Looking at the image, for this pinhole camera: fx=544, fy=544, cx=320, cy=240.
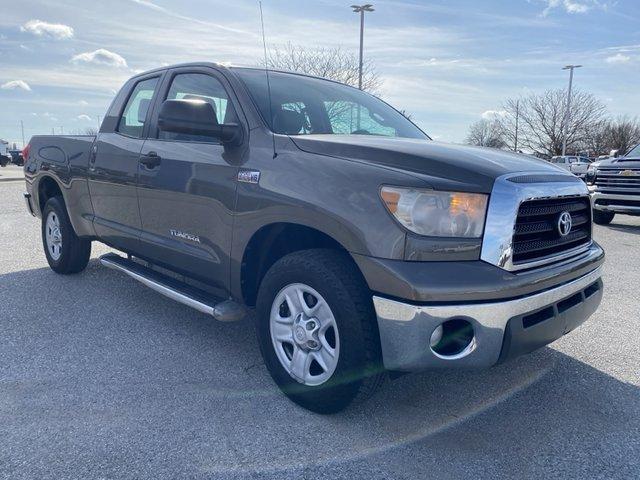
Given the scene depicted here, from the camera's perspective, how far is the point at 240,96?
10.6ft

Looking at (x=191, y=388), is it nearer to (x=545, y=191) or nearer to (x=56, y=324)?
(x=56, y=324)

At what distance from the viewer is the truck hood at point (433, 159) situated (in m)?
2.39

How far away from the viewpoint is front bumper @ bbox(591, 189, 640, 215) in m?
9.47

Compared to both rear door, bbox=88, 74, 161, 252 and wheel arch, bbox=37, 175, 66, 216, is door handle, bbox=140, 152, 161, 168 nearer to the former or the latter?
rear door, bbox=88, 74, 161, 252

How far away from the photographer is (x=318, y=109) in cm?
351

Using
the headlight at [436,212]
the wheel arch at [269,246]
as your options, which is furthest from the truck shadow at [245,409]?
the headlight at [436,212]

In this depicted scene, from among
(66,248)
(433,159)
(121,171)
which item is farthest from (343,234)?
(66,248)

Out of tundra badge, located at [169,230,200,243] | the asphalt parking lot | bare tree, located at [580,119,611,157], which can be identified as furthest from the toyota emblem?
bare tree, located at [580,119,611,157]

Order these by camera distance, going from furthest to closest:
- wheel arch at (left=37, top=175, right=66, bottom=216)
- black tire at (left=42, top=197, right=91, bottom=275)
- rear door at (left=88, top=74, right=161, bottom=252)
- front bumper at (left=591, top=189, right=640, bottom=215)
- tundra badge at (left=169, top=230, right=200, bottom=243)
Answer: front bumper at (left=591, top=189, right=640, bottom=215), wheel arch at (left=37, top=175, right=66, bottom=216), black tire at (left=42, top=197, right=91, bottom=275), rear door at (left=88, top=74, right=161, bottom=252), tundra badge at (left=169, top=230, right=200, bottom=243)

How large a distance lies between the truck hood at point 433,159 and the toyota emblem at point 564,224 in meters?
0.25

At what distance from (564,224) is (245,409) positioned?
6.14ft

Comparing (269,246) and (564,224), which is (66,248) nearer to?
(269,246)

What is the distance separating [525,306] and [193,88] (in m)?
2.58

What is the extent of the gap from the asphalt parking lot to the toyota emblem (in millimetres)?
945
